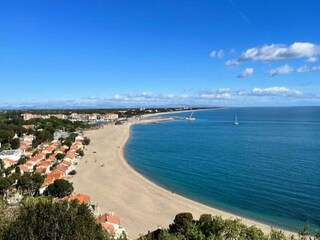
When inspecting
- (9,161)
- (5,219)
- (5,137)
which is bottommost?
(9,161)

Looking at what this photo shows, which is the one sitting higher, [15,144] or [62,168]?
[15,144]

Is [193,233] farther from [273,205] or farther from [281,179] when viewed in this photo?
[281,179]

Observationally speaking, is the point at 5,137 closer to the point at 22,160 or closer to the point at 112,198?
the point at 22,160

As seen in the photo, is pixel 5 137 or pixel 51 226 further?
pixel 5 137

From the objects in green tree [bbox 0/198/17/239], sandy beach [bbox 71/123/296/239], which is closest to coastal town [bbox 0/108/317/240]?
sandy beach [bbox 71/123/296/239]

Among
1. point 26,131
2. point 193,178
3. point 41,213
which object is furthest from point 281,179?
point 26,131

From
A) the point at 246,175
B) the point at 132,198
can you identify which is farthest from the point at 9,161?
the point at 246,175

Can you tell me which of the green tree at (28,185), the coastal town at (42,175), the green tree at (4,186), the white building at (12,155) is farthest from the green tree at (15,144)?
the green tree at (4,186)
